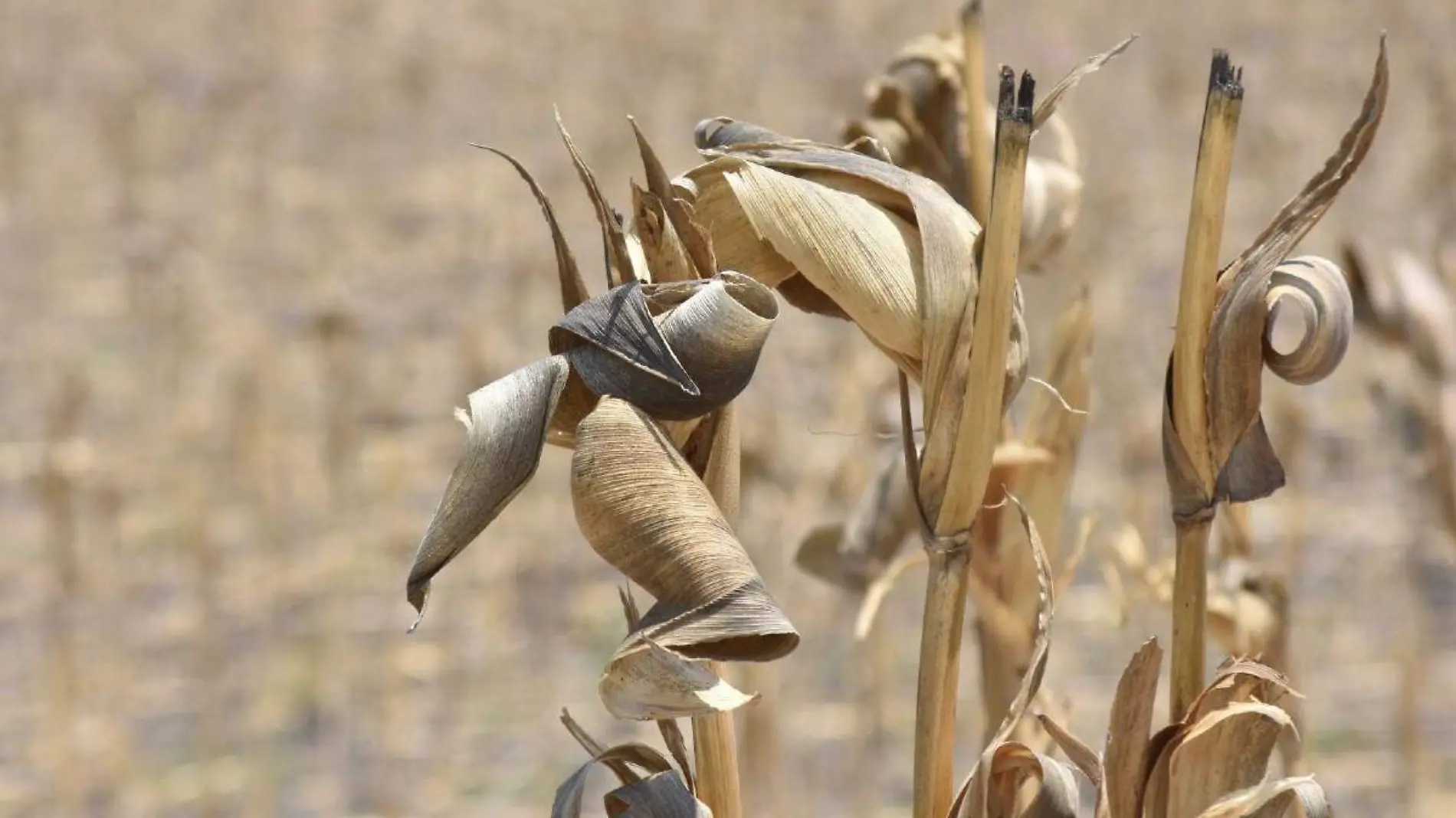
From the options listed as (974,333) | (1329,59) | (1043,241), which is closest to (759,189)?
(974,333)

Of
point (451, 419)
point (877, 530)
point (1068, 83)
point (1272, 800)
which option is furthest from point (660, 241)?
point (451, 419)

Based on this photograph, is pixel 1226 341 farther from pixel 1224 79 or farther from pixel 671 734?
pixel 671 734

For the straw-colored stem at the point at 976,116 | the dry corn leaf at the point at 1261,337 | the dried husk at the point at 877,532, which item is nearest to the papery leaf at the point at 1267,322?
the dry corn leaf at the point at 1261,337

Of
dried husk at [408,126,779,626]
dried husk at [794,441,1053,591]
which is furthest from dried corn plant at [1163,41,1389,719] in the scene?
dried husk at [794,441,1053,591]

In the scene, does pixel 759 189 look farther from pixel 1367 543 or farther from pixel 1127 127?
pixel 1127 127

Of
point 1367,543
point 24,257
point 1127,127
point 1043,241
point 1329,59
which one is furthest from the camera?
point 1329,59

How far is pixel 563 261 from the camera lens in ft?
1.28

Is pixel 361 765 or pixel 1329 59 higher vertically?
pixel 1329 59

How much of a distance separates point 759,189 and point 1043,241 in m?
0.20

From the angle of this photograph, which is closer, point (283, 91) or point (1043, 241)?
point (1043, 241)

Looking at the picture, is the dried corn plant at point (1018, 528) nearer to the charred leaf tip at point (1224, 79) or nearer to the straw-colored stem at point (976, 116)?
the straw-colored stem at point (976, 116)

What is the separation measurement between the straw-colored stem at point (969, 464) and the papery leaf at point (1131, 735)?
1.8 inches

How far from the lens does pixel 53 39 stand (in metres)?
4.64

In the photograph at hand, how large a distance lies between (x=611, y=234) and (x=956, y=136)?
0.22 metres
